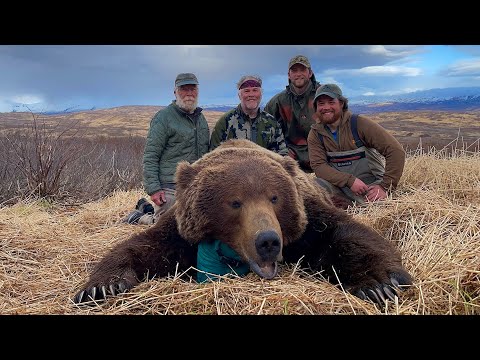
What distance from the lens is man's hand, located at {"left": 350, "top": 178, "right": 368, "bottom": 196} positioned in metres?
5.08

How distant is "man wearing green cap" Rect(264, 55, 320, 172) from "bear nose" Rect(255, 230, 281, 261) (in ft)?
12.9

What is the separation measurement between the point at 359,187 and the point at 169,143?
2.07 meters

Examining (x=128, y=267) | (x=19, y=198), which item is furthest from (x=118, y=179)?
(x=128, y=267)

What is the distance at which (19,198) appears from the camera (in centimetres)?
685

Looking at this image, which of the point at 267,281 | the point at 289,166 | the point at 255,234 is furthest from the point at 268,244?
the point at 289,166

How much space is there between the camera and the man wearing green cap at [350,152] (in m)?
5.09

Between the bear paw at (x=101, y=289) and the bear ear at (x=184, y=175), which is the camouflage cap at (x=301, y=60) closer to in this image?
the bear ear at (x=184, y=175)

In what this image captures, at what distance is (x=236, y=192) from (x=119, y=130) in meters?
8.96

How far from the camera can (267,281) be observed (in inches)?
107

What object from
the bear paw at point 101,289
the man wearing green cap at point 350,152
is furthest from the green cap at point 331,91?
the bear paw at point 101,289

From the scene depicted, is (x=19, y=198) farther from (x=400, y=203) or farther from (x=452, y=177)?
(x=452, y=177)

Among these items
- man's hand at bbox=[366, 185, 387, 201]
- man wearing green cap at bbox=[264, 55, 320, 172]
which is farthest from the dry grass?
man wearing green cap at bbox=[264, 55, 320, 172]

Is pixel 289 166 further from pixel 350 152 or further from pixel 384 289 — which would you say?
pixel 350 152

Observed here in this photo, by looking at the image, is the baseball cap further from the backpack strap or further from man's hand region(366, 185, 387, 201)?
man's hand region(366, 185, 387, 201)
